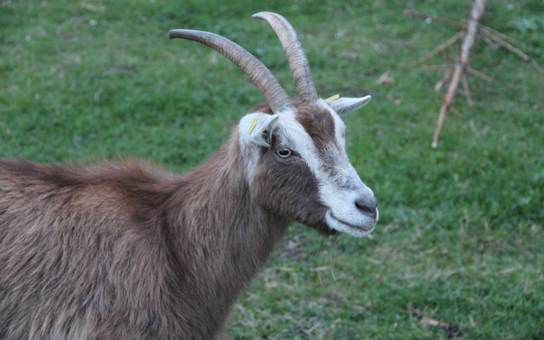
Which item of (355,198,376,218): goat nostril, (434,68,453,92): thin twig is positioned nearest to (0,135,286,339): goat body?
(355,198,376,218): goat nostril

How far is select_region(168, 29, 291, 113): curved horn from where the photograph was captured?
3818 mm

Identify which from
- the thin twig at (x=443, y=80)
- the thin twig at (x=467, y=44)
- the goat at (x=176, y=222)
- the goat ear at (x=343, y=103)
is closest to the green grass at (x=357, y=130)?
the thin twig at (x=443, y=80)

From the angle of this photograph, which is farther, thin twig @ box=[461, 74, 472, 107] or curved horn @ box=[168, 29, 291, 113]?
thin twig @ box=[461, 74, 472, 107]

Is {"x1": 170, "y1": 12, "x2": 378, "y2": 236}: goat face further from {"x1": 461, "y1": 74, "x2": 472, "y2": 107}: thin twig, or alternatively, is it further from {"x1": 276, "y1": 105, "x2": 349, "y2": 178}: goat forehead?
{"x1": 461, "y1": 74, "x2": 472, "y2": 107}: thin twig

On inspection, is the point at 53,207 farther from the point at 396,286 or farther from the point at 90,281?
the point at 396,286

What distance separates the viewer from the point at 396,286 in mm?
5551

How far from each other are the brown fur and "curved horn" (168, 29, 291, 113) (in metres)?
0.29

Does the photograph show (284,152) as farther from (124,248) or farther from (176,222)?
(124,248)

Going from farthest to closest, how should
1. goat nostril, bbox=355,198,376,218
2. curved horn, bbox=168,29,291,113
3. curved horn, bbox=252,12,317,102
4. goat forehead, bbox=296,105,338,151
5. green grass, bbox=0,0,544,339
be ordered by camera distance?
green grass, bbox=0,0,544,339, curved horn, bbox=252,12,317,102, curved horn, bbox=168,29,291,113, goat forehead, bbox=296,105,338,151, goat nostril, bbox=355,198,376,218

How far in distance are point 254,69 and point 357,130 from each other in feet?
12.8

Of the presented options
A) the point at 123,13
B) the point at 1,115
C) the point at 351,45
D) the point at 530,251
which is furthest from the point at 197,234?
the point at 123,13

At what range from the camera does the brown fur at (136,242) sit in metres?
3.71

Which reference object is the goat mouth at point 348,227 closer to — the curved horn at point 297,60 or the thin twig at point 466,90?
the curved horn at point 297,60

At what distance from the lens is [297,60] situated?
407 cm
